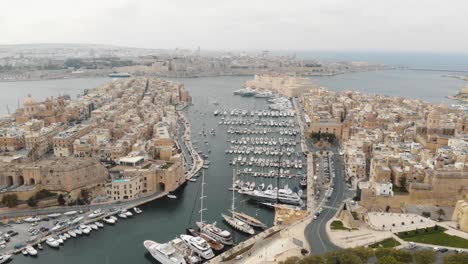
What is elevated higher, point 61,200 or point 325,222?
point 61,200

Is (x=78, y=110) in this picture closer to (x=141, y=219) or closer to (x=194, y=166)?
(x=194, y=166)

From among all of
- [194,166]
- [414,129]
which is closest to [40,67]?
[194,166]

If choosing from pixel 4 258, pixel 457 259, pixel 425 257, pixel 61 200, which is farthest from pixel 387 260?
pixel 61 200

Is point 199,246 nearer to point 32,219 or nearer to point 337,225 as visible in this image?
point 337,225

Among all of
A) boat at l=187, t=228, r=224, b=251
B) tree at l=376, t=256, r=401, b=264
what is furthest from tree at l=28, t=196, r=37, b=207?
tree at l=376, t=256, r=401, b=264

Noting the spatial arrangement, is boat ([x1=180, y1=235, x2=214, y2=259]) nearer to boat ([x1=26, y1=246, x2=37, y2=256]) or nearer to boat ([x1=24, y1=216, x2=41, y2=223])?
boat ([x1=26, y1=246, x2=37, y2=256])
